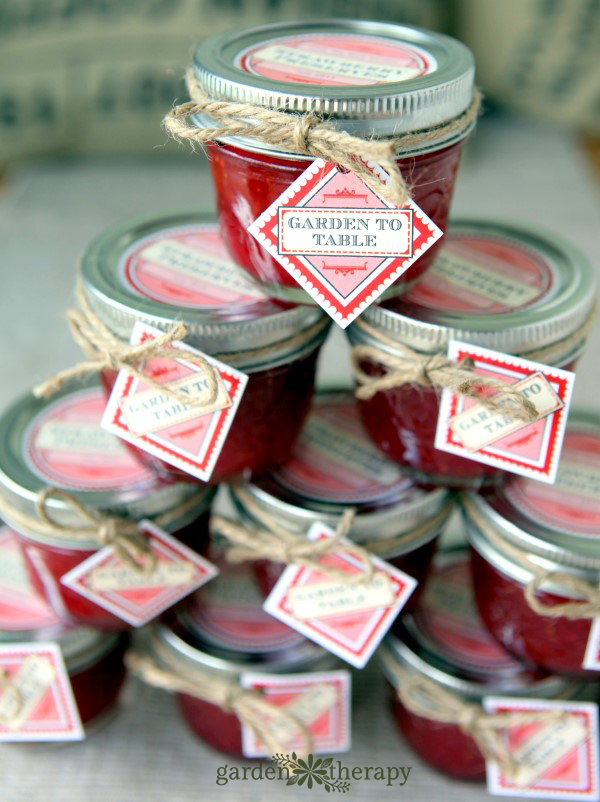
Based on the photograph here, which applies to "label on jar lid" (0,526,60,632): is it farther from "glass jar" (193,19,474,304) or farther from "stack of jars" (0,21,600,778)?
"glass jar" (193,19,474,304)

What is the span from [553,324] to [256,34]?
0.43 m

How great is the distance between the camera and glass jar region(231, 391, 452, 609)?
88 centimetres

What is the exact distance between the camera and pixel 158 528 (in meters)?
0.89

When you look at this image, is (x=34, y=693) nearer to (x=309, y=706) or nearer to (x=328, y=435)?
(x=309, y=706)

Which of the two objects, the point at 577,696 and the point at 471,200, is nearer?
the point at 577,696

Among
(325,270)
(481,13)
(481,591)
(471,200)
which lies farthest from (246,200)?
(481,13)

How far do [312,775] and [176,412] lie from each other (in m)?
0.48

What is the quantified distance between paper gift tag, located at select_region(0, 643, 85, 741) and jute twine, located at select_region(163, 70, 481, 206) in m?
0.60

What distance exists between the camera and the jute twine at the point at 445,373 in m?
0.76

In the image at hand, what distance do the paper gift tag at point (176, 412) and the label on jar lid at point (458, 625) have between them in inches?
14.9

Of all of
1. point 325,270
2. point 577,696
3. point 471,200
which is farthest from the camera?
point 471,200

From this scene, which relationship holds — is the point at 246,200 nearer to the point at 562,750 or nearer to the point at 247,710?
the point at 247,710

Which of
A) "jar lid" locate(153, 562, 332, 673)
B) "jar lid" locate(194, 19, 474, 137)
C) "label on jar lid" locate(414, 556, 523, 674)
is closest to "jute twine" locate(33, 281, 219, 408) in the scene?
"jar lid" locate(194, 19, 474, 137)

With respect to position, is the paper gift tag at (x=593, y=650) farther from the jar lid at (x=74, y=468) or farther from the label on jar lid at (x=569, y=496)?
the jar lid at (x=74, y=468)
